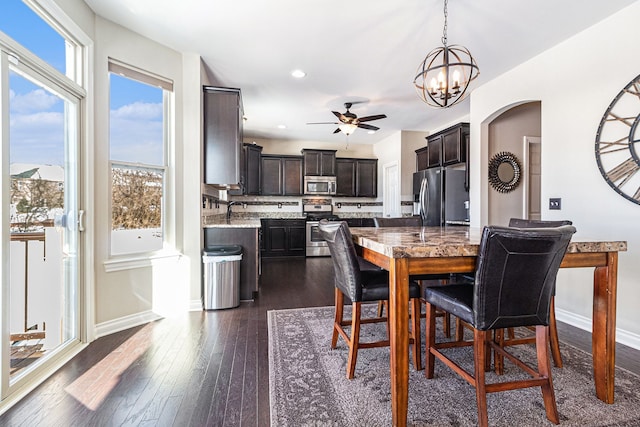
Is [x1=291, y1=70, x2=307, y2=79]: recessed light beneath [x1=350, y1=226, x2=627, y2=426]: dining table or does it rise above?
above

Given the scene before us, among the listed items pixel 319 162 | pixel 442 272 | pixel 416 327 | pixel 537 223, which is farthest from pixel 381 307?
pixel 319 162

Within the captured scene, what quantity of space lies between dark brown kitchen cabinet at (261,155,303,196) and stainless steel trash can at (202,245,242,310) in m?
3.51

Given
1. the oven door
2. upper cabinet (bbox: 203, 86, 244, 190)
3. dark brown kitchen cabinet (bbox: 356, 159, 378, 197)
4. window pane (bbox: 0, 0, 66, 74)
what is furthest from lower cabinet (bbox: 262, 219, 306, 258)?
window pane (bbox: 0, 0, 66, 74)

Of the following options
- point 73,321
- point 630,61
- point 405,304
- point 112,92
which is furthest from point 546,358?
point 112,92

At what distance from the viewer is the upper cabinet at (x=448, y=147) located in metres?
4.58

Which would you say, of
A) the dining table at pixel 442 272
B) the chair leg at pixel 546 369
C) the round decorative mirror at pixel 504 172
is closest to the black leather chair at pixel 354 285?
the dining table at pixel 442 272

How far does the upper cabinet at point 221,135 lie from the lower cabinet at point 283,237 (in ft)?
9.88

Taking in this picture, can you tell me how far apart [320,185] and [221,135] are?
356 centimetres

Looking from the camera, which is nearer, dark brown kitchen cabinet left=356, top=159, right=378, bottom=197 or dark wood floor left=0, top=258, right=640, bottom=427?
dark wood floor left=0, top=258, right=640, bottom=427

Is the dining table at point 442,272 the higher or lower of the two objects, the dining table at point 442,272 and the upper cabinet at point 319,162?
the lower

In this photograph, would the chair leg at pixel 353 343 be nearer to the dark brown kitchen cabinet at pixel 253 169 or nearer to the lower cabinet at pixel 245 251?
the lower cabinet at pixel 245 251

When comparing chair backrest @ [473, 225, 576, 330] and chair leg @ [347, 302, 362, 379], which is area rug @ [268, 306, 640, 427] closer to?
chair leg @ [347, 302, 362, 379]

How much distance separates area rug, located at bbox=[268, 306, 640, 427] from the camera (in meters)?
1.50

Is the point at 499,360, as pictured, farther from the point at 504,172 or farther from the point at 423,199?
the point at 423,199
